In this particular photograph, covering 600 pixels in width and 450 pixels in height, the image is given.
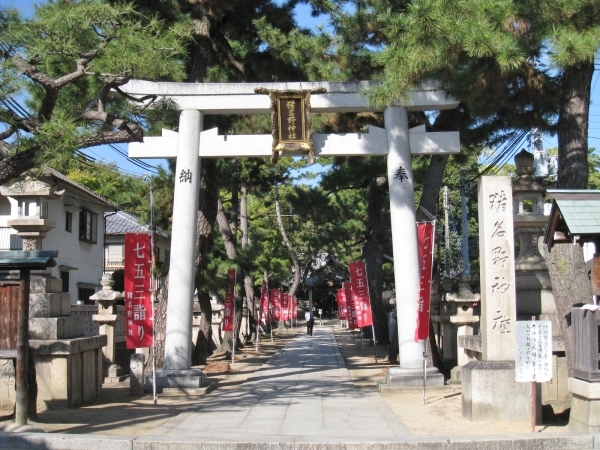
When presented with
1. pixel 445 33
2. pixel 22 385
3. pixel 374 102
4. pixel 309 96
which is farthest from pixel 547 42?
pixel 22 385

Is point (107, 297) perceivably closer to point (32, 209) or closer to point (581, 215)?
point (32, 209)

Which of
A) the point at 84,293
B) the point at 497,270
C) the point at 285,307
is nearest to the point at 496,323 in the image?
the point at 497,270

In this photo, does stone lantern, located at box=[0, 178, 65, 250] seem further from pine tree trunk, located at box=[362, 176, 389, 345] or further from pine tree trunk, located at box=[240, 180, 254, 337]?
pine tree trunk, located at box=[240, 180, 254, 337]

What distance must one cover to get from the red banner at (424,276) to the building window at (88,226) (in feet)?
72.9

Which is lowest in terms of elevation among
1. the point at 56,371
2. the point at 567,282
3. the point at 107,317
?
the point at 56,371

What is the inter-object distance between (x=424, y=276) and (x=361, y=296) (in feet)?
25.2

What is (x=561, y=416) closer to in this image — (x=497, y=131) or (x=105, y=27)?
(x=497, y=131)

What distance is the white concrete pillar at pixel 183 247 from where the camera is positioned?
13.9 meters

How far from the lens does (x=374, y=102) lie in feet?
38.1

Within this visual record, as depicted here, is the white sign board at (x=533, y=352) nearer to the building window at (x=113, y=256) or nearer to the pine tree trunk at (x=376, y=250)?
the pine tree trunk at (x=376, y=250)

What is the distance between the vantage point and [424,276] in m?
13.6

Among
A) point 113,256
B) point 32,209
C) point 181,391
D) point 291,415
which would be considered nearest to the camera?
point 291,415

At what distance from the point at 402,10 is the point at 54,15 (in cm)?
778

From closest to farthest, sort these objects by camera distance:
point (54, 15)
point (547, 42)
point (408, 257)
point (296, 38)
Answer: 1. point (54, 15)
2. point (547, 42)
3. point (408, 257)
4. point (296, 38)
